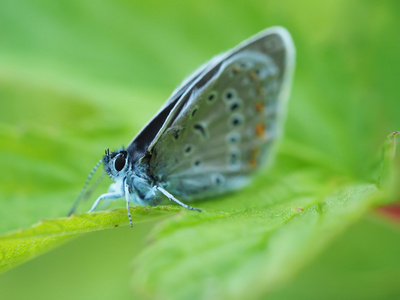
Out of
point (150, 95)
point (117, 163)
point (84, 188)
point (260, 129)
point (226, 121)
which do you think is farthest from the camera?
point (150, 95)

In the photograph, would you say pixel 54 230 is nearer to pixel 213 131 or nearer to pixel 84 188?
pixel 84 188

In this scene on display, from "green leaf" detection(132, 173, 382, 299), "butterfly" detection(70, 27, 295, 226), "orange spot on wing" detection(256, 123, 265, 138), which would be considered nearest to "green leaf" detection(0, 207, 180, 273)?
"green leaf" detection(132, 173, 382, 299)

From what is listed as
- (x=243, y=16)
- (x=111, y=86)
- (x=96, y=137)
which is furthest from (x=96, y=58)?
(x=243, y=16)

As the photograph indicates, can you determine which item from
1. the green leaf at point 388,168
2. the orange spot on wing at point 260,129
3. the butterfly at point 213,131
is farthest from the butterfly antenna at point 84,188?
the green leaf at point 388,168

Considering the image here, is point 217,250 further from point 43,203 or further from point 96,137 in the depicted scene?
point 96,137

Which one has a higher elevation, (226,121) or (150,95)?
(150,95)

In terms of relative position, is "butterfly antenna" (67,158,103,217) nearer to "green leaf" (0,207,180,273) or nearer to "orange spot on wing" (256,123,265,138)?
"green leaf" (0,207,180,273)

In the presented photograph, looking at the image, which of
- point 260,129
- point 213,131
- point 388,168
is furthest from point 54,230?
point 260,129

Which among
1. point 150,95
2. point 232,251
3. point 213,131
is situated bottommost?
point 232,251
